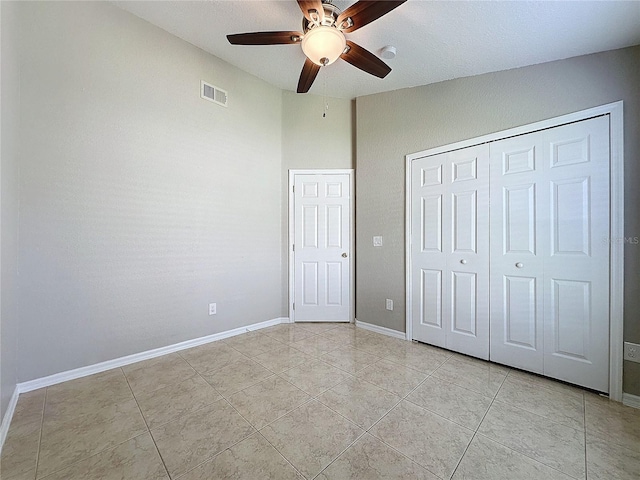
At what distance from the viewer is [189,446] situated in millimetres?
1344

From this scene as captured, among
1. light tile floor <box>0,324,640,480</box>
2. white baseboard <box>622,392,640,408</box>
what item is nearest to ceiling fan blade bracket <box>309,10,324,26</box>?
light tile floor <box>0,324,640,480</box>

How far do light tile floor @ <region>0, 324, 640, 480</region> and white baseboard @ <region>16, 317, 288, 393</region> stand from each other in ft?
0.24

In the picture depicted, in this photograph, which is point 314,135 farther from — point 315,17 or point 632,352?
point 632,352

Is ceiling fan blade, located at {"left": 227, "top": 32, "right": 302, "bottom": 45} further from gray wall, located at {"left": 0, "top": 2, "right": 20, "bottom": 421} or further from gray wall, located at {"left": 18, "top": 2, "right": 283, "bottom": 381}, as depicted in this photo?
gray wall, located at {"left": 0, "top": 2, "right": 20, "bottom": 421}

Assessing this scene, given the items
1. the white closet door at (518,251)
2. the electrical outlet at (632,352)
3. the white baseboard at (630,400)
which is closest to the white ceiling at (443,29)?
the white closet door at (518,251)

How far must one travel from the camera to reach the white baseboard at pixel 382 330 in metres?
2.90

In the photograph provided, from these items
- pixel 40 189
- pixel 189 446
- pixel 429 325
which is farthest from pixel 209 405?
pixel 429 325

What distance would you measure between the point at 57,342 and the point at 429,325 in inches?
125

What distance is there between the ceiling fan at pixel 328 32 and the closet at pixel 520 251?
1.43m

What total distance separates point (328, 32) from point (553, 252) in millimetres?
2282

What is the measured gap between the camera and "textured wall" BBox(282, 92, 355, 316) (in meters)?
3.38

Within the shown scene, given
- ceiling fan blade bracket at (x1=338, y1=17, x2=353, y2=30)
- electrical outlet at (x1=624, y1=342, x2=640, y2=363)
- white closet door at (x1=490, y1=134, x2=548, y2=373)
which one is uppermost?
ceiling fan blade bracket at (x1=338, y1=17, x2=353, y2=30)

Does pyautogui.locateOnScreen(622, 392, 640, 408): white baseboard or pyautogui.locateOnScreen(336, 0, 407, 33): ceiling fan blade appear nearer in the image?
pyautogui.locateOnScreen(336, 0, 407, 33): ceiling fan blade

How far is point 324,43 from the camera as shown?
5.40 ft
